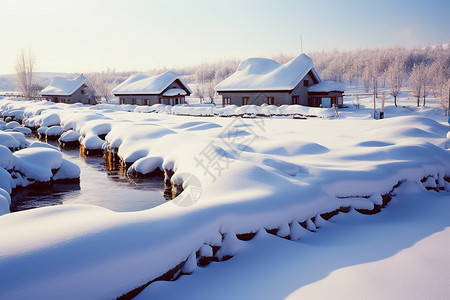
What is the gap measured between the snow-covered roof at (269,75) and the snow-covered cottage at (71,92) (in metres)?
29.2

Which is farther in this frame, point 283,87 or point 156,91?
point 156,91

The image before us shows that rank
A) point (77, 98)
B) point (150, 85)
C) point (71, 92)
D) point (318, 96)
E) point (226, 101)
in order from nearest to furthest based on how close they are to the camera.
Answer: point (318, 96) → point (226, 101) → point (150, 85) → point (71, 92) → point (77, 98)

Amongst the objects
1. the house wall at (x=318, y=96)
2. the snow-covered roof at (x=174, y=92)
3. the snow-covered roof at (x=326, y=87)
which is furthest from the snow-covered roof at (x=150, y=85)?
the snow-covered roof at (x=326, y=87)

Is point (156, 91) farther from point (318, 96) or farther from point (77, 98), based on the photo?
point (77, 98)

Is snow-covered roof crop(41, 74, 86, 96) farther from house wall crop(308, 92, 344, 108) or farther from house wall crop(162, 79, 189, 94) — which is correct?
house wall crop(308, 92, 344, 108)

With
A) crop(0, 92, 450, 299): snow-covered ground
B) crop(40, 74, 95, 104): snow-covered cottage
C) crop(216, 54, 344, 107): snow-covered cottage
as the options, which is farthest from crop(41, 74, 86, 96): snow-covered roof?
crop(0, 92, 450, 299): snow-covered ground

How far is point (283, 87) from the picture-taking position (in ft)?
110

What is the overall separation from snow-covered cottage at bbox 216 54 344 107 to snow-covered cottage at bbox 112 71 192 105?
28.6 feet

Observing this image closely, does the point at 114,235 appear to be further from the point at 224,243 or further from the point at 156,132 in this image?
the point at 156,132

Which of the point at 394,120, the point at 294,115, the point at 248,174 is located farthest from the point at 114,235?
the point at 294,115

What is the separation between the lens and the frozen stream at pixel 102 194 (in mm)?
10312

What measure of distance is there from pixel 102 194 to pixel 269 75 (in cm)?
2791

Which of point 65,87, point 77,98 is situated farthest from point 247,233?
point 65,87

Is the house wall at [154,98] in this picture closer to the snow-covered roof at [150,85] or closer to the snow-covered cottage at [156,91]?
the snow-covered cottage at [156,91]
